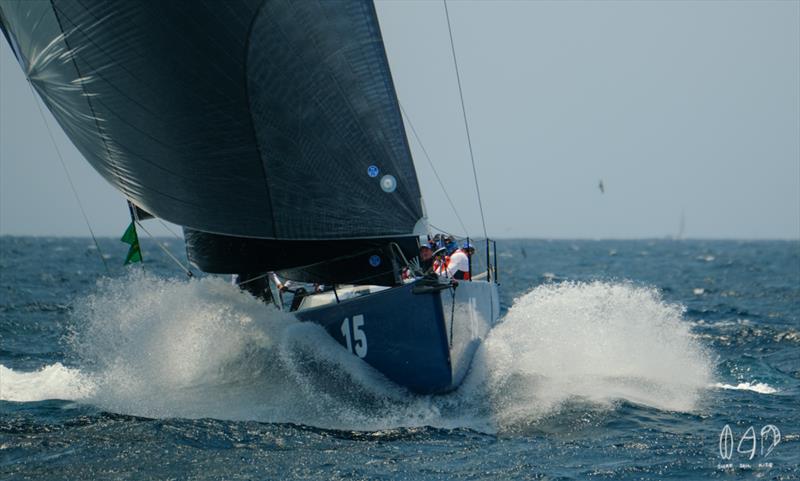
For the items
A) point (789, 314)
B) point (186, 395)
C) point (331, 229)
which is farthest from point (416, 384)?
point (789, 314)

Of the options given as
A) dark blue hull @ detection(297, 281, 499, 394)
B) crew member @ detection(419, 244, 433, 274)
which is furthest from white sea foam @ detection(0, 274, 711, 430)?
crew member @ detection(419, 244, 433, 274)

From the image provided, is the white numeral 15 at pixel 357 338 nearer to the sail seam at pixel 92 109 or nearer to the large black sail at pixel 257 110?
the large black sail at pixel 257 110

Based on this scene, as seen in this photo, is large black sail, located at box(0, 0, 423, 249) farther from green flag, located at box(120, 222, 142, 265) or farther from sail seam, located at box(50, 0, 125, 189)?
green flag, located at box(120, 222, 142, 265)

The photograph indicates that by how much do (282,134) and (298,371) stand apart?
1.95 m

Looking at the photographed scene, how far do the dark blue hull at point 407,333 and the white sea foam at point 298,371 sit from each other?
12 centimetres

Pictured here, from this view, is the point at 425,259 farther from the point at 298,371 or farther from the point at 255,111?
the point at 255,111

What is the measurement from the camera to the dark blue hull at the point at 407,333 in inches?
303

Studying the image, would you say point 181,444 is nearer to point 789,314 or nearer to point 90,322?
point 90,322

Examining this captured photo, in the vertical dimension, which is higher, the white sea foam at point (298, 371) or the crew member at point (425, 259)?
the crew member at point (425, 259)

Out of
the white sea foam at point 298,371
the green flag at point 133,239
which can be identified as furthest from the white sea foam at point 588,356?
the green flag at point 133,239

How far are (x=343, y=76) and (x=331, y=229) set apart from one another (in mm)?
1226

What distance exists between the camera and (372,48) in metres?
7.81

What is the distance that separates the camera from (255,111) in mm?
7637

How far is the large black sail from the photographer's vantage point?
24.7ft
